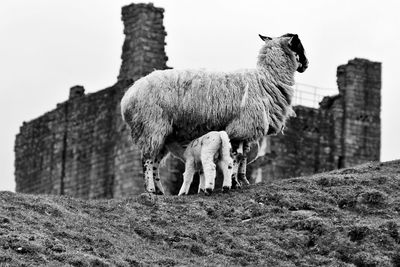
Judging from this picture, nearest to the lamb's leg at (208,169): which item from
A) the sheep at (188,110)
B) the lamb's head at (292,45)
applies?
the sheep at (188,110)

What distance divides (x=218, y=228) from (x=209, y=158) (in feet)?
8.40

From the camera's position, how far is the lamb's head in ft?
102

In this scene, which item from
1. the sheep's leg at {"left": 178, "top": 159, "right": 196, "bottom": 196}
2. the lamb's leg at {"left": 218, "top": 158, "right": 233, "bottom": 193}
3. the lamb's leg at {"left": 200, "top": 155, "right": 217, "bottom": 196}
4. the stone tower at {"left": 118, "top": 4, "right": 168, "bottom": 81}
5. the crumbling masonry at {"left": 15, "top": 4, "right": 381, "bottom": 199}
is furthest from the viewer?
the stone tower at {"left": 118, "top": 4, "right": 168, "bottom": 81}

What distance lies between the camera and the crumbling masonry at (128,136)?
182 feet

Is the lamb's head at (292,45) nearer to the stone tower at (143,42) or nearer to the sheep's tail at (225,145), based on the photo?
the sheep's tail at (225,145)

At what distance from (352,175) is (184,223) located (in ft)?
15.1

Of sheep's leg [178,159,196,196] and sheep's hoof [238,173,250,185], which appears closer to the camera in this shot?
sheep's leg [178,159,196,196]

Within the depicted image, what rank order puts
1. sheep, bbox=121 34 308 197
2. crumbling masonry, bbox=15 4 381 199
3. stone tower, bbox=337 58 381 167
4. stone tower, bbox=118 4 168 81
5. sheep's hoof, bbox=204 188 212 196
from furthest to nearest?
stone tower, bbox=337 58 381 167, stone tower, bbox=118 4 168 81, crumbling masonry, bbox=15 4 381 199, sheep, bbox=121 34 308 197, sheep's hoof, bbox=204 188 212 196

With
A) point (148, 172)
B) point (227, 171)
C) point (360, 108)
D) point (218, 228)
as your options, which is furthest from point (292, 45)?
point (360, 108)

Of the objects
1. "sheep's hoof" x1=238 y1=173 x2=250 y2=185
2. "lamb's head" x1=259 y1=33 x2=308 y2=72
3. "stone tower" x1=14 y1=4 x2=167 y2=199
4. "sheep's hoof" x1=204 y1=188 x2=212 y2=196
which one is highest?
"stone tower" x1=14 y1=4 x2=167 y2=199

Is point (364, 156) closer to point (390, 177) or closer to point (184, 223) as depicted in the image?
point (390, 177)

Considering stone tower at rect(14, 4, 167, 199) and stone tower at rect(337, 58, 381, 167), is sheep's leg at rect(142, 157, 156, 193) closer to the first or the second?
stone tower at rect(14, 4, 167, 199)

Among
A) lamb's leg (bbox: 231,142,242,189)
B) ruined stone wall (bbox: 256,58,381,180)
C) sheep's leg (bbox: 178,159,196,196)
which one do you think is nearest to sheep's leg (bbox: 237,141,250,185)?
lamb's leg (bbox: 231,142,242,189)

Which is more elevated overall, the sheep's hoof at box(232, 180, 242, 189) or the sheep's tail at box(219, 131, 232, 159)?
the sheep's tail at box(219, 131, 232, 159)
